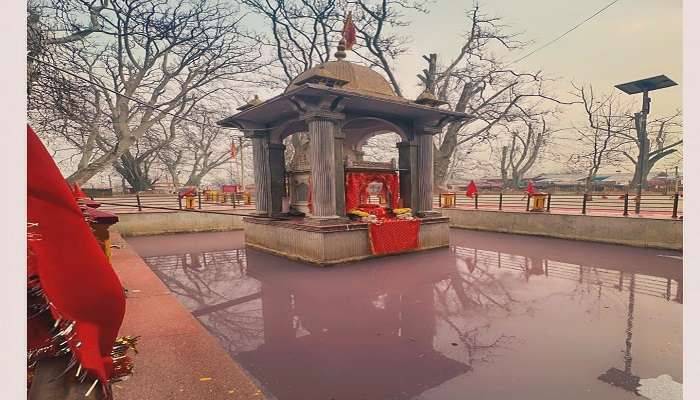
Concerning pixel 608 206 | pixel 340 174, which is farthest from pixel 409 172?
pixel 608 206

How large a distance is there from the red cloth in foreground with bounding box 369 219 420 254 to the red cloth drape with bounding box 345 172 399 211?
3.50ft

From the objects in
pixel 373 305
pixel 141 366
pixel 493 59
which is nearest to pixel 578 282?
pixel 373 305

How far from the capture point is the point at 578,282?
5.94 m

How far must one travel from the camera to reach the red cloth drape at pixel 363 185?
872 centimetres

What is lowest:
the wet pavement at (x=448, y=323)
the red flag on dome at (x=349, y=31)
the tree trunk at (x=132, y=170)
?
the wet pavement at (x=448, y=323)

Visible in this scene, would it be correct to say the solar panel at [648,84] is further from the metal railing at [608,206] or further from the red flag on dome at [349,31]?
the red flag on dome at [349,31]

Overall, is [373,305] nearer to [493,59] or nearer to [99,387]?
[99,387]

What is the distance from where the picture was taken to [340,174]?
26.6ft

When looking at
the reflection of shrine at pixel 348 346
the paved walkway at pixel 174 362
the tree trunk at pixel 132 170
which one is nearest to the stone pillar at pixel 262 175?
the reflection of shrine at pixel 348 346

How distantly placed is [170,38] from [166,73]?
2.26m

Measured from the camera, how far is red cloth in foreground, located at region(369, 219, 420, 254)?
321 inches

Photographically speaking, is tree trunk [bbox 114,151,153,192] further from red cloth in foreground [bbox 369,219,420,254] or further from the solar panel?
the solar panel

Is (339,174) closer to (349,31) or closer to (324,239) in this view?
(324,239)

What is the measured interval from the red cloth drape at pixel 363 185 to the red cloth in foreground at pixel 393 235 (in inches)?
42.0
